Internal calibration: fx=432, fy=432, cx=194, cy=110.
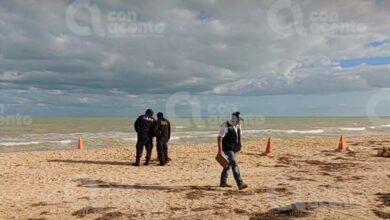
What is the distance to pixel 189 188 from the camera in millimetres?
11547


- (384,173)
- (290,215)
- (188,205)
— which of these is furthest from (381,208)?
(384,173)

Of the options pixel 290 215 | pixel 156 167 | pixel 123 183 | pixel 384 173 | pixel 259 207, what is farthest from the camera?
pixel 156 167

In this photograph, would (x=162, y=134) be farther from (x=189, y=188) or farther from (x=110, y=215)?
(x=110, y=215)

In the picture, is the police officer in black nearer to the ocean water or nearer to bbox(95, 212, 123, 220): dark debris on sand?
bbox(95, 212, 123, 220): dark debris on sand

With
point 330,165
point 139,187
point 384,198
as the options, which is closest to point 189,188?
point 139,187

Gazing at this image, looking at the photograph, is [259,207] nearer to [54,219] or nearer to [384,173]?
[54,219]

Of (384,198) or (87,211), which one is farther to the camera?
(384,198)

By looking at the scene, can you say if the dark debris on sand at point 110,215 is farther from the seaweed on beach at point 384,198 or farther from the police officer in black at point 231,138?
the seaweed on beach at point 384,198

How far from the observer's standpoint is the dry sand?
8.98m

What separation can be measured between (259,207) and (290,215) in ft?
2.87

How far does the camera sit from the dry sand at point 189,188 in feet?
29.5

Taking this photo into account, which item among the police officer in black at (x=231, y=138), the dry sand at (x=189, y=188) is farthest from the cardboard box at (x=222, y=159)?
the dry sand at (x=189, y=188)

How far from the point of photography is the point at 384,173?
13.9 meters

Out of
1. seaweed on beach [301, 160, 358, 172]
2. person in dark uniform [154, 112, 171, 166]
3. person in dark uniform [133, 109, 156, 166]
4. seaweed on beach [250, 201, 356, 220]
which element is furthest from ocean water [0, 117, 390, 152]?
seaweed on beach [250, 201, 356, 220]
